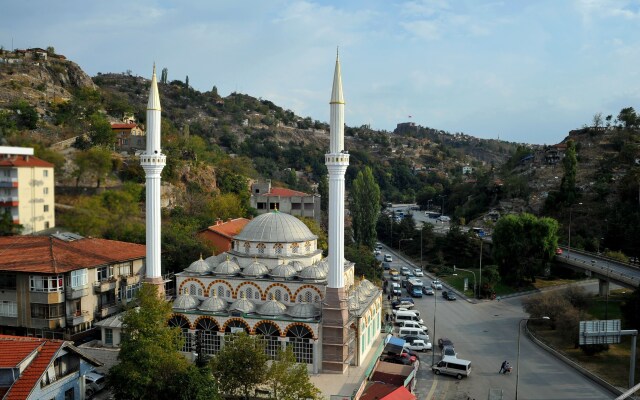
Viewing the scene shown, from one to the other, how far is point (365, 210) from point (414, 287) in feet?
40.8

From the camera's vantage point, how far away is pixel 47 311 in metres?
29.4

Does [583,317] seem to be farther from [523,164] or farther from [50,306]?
[523,164]

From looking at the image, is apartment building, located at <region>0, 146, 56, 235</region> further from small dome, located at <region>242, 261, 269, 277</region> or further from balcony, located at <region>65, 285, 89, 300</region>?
small dome, located at <region>242, 261, 269, 277</region>

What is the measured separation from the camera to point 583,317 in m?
35.4

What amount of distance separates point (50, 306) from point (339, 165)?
17.3 m

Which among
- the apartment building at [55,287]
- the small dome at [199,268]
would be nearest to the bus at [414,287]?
the small dome at [199,268]

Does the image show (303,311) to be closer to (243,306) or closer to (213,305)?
(243,306)

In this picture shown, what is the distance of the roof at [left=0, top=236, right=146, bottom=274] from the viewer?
2947 cm

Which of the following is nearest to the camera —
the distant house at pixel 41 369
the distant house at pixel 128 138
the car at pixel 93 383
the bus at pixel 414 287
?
the distant house at pixel 41 369

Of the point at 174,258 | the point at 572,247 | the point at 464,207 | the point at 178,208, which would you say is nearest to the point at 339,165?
the point at 174,258

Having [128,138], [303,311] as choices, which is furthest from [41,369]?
[128,138]

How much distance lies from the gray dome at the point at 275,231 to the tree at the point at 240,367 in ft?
34.9

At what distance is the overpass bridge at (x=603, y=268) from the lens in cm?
4157

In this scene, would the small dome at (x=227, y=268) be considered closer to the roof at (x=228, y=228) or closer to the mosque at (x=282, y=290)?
the mosque at (x=282, y=290)
